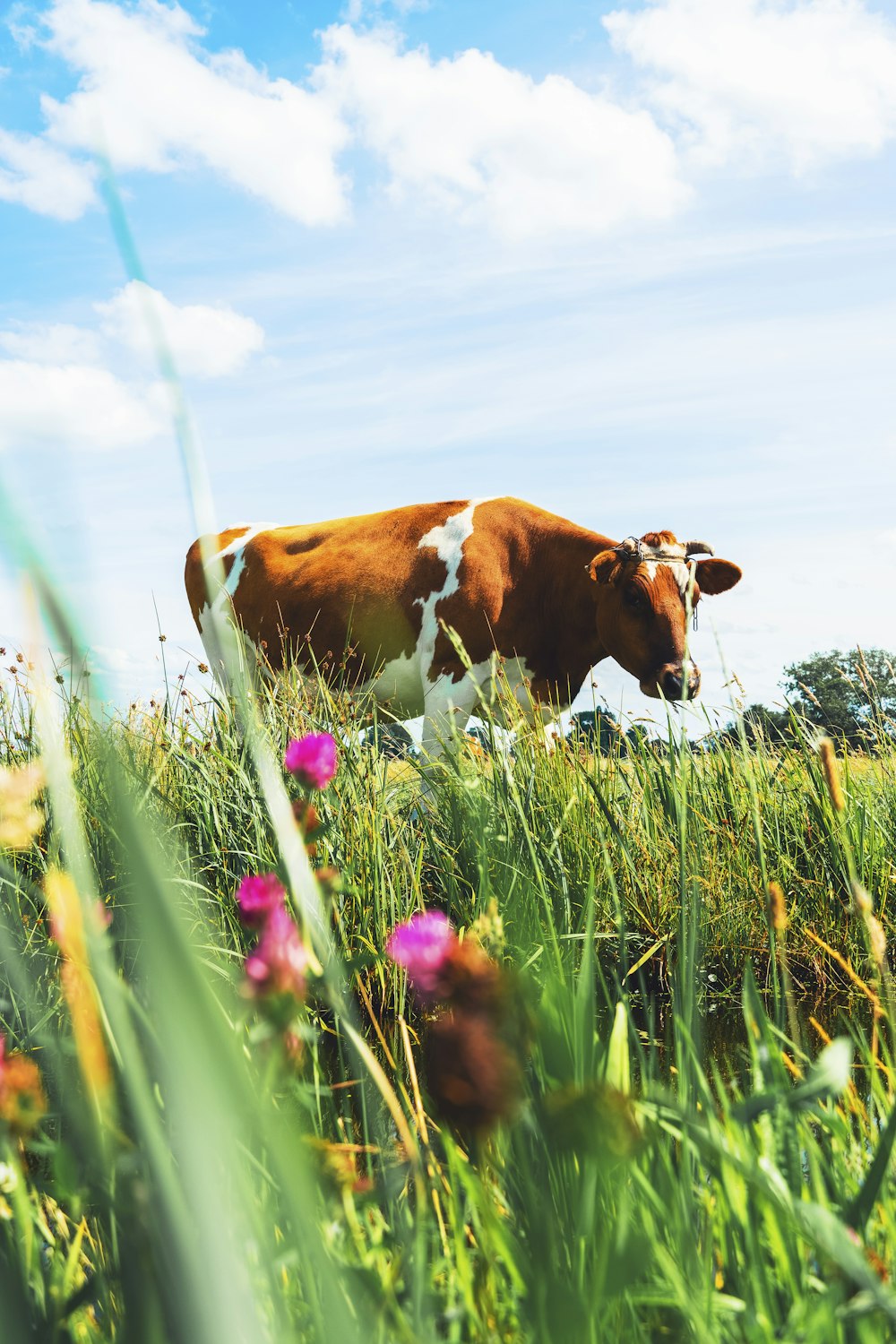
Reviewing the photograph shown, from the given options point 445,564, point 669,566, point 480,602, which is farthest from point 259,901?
point 445,564

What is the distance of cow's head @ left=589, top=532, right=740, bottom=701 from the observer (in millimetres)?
6793

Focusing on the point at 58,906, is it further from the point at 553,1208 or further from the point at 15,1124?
the point at 553,1208

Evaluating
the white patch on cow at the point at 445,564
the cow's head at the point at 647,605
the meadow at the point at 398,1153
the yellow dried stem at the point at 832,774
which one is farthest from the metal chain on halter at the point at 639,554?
the yellow dried stem at the point at 832,774

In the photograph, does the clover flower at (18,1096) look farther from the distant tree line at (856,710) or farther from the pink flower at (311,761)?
the distant tree line at (856,710)

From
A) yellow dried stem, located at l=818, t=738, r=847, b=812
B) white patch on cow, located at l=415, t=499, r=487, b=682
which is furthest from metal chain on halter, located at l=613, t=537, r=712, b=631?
yellow dried stem, located at l=818, t=738, r=847, b=812

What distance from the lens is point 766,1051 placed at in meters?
0.97

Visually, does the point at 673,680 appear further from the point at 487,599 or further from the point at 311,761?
the point at 311,761

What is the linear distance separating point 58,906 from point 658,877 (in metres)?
3.23

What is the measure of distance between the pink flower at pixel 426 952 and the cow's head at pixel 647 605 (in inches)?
235

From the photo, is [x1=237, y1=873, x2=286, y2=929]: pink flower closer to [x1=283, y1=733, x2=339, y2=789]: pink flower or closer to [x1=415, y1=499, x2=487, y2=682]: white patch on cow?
[x1=283, y1=733, x2=339, y2=789]: pink flower

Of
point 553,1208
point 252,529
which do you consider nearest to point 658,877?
point 553,1208

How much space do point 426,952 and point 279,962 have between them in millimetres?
141

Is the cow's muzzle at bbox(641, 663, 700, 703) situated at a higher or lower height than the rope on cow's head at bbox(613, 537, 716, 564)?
lower

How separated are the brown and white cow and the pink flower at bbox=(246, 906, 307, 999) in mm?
5885
